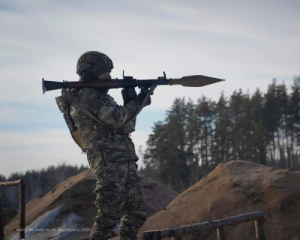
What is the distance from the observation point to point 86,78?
5.23 metres

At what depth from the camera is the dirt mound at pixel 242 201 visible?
7.27m

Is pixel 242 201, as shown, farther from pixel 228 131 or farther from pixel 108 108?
pixel 228 131

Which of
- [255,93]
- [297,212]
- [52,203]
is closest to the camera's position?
[297,212]

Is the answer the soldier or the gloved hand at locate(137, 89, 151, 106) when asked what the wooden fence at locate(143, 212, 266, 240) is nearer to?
the soldier

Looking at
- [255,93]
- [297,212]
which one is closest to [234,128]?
[255,93]

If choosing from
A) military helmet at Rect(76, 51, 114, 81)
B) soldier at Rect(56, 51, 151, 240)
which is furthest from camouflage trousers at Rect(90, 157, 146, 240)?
military helmet at Rect(76, 51, 114, 81)

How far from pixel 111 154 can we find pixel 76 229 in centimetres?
736

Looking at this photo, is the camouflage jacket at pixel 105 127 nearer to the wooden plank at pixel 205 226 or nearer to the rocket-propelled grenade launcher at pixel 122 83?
the rocket-propelled grenade launcher at pixel 122 83

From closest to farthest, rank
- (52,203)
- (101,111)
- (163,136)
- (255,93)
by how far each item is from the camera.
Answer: (101,111) < (52,203) < (163,136) < (255,93)

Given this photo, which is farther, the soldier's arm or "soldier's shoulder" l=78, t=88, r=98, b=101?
"soldier's shoulder" l=78, t=88, r=98, b=101

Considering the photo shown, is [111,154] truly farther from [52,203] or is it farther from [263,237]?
[52,203]

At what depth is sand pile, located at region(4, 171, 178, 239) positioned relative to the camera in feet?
38.4

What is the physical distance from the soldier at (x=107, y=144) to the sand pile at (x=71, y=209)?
6.53 m

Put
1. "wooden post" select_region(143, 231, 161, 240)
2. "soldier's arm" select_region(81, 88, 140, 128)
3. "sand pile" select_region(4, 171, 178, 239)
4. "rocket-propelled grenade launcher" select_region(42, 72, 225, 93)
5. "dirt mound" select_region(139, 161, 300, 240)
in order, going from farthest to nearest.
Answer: "sand pile" select_region(4, 171, 178, 239)
"dirt mound" select_region(139, 161, 300, 240)
"rocket-propelled grenade launcher" select_region(42, 72, 225, 93)
"soldier's arm" select_region(81, 88, 140, 128)
"wooden post" select_region(143, 231, 161, 240)
